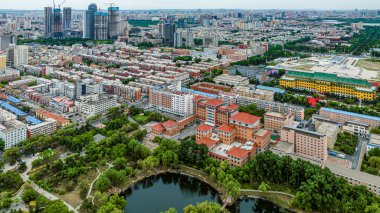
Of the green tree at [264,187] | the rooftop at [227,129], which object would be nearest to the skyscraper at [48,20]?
the rooftop at [227,129]

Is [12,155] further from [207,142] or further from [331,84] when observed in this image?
[331,84]

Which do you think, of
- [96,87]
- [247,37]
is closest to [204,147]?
[96,87]

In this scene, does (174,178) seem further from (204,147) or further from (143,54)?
(143,54)

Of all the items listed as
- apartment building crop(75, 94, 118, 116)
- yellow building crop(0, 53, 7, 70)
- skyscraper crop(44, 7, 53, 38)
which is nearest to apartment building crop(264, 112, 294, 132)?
apartment building crop(75, 94, 118, 116)

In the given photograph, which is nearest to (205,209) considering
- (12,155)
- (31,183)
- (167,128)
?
(31,183)

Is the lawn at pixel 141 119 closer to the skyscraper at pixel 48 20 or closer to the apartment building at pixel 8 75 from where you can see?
the apartment building at pixel 8 75

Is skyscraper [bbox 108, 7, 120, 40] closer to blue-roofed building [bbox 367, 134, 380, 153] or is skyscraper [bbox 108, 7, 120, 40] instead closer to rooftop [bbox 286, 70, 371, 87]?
rooftop [bbox 286, 70, 371, 87]
